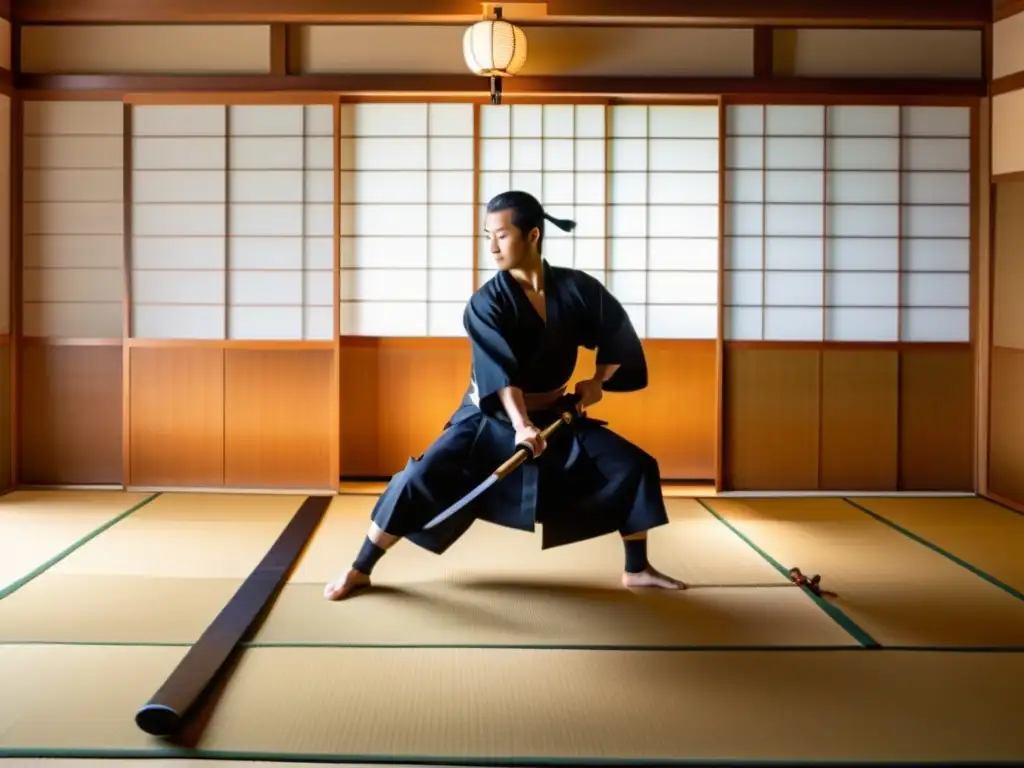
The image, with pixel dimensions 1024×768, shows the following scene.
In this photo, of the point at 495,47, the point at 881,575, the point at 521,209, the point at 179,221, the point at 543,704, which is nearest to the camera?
the point at 543,704

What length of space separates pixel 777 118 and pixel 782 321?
41.2 inches

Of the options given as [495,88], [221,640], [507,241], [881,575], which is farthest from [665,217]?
[221,640]

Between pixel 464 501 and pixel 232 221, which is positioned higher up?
pixel 232 221

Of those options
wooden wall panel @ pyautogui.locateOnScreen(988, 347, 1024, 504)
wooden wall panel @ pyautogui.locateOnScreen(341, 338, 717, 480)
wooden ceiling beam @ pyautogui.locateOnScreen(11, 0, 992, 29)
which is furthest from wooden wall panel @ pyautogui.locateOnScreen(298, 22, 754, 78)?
wooden wall panel @ pyautogui.locateOnScreen(988, 347, 1024, 504)

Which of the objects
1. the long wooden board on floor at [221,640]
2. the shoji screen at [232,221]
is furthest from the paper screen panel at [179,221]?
the long wooden board on floor at [221,640]

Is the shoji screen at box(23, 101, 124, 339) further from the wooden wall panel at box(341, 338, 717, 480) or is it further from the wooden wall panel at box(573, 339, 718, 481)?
the wooden wall panel at box(573, 339, 718, 481)

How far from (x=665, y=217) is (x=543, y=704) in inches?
142

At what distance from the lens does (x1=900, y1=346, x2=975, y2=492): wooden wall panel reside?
5.78 m

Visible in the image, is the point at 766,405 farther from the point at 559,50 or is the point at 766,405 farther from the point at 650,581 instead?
the point at 650,581

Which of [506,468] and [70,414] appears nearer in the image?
[506,468]

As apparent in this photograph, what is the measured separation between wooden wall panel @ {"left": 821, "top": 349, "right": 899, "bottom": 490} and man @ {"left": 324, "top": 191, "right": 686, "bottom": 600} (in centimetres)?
230

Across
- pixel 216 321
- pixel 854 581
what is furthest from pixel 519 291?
pixel 216 321

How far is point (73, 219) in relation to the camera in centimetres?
571

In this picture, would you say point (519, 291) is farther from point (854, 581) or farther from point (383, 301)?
point (383, 301)
